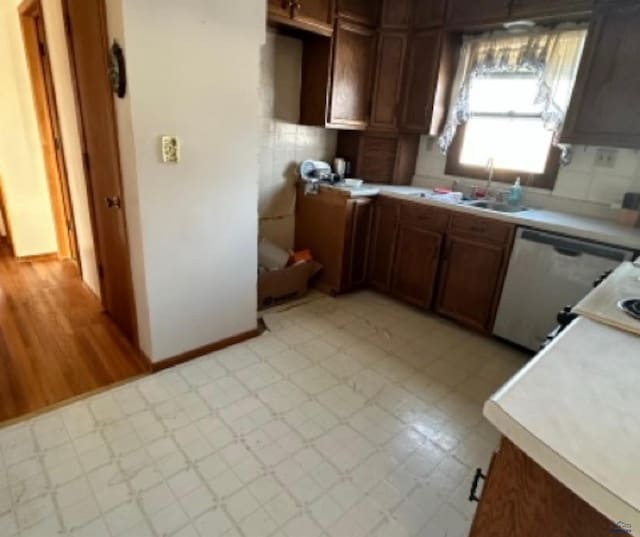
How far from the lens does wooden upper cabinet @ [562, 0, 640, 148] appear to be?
7.02 feet

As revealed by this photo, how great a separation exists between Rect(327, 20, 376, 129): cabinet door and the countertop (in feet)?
2.00

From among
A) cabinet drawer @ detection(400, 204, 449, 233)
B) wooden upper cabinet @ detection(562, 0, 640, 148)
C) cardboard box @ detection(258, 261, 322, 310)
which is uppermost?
wooden upper cabinet @ detection(562, 0, 640, 148)

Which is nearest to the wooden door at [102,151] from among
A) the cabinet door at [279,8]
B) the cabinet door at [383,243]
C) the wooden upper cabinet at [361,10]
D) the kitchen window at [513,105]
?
the cabinet door at [279,8]

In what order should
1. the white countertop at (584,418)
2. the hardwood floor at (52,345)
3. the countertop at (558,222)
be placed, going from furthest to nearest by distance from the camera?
1. the countertop at (558,222)
2. the hardwood floor at (52,345)
3. the white countertop at (584,418)

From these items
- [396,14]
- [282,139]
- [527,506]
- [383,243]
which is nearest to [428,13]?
[396,14]

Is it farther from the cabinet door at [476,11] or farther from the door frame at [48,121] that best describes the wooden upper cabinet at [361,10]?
the door frame at [48,121]

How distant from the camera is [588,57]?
7.45 feet

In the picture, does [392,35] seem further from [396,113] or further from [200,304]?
[200,304]

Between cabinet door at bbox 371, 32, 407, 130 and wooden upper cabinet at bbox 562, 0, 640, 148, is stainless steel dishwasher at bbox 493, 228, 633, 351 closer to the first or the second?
wooden upper cabinet at bbox 562, 0, 640, 148

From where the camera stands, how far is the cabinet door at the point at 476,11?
102 inches

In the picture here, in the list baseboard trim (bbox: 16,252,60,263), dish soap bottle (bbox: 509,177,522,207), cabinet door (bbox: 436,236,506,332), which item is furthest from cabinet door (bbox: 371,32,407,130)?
baseboard trim (bbox: 16,252,60,263)

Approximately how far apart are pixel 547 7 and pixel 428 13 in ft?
2.75

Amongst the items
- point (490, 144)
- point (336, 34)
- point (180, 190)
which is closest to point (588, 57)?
point (490, 144)

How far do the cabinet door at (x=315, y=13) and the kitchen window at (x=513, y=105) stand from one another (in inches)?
42.7
